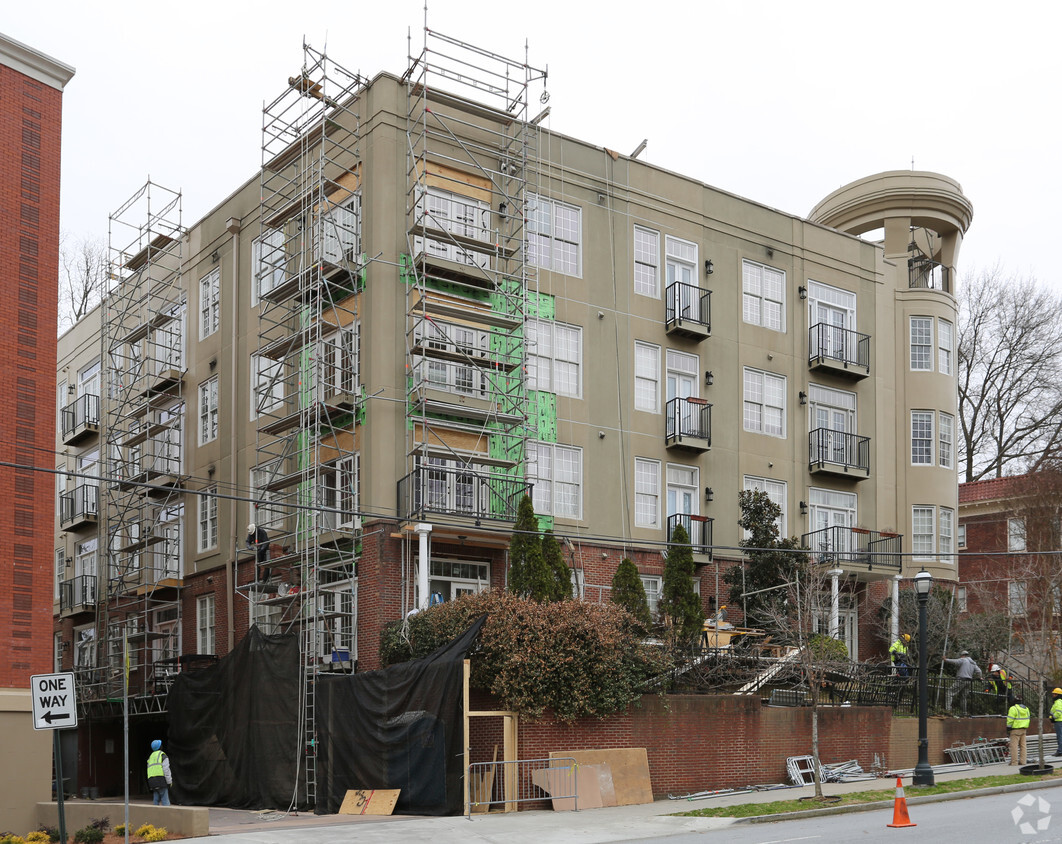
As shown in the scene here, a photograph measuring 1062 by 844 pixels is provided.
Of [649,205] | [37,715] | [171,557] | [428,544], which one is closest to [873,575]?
[649,205]

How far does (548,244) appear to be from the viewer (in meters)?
33.1

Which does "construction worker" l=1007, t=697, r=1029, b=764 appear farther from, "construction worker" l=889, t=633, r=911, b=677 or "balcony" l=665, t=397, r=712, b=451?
"balcony" l=665, t=397, r=712, b=451

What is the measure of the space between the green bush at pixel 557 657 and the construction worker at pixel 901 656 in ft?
32.6

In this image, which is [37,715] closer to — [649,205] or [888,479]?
[649,205]

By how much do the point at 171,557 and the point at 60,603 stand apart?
806 cm

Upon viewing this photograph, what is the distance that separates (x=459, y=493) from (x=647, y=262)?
9.54 metres

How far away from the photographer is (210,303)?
125 feet

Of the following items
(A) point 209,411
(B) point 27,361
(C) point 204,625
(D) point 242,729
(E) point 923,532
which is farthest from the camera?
(E) point 923,532

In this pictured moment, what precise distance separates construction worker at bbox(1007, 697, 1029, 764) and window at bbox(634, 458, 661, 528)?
10588mm

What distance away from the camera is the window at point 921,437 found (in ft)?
131

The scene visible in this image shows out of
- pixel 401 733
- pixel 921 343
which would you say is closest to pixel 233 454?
pixel 401 733

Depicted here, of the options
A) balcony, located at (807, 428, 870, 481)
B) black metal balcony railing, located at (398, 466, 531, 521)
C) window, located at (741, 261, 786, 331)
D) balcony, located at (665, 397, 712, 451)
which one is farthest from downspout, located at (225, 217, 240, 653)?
balcony, located at (807, 428, 870, 481)

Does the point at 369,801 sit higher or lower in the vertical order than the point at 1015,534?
lower

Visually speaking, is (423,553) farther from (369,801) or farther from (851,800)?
(851,800)
